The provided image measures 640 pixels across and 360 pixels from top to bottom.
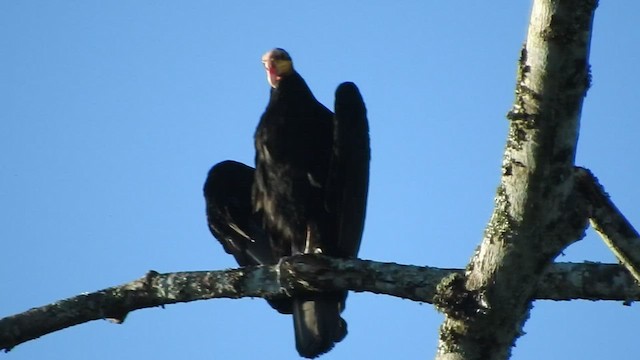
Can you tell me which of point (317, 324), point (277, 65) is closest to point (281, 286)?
point (317, 324)

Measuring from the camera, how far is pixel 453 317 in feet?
10.2

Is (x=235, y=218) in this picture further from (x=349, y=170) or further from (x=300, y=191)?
(x=349, y=170)

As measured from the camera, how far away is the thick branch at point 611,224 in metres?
3.16

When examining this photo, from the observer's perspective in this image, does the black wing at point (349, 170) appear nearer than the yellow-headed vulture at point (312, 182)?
No

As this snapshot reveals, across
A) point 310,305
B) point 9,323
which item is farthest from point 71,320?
point 310,305

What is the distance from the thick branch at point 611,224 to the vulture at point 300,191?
149cm

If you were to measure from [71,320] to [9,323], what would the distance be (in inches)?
9.1

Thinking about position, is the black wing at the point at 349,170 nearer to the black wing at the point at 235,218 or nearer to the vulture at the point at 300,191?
the vulture at the point at 300,191

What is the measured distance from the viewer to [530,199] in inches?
114

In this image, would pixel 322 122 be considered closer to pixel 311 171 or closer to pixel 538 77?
pixel 311 171

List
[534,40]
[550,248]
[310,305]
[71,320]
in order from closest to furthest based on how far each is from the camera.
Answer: [534,40] → [550,248] → [71,320] → [310,305]

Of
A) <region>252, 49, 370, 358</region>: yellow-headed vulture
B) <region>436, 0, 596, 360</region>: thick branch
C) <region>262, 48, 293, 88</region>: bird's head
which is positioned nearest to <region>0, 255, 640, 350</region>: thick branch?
<region>436, 0, 596, 360</region>: thick branch

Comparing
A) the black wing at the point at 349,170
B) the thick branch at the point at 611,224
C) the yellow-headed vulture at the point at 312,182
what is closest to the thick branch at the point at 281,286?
the thick branch at the point at 611,224

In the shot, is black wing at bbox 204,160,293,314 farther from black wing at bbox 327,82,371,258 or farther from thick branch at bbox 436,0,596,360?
thick branch at bbox 436,0,596,360
